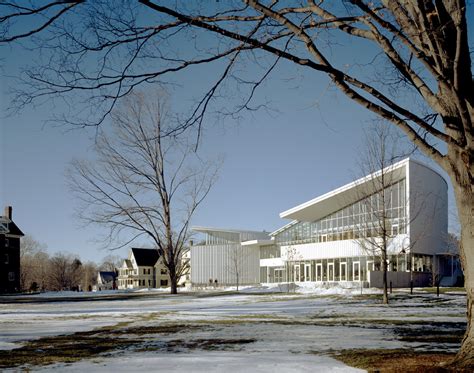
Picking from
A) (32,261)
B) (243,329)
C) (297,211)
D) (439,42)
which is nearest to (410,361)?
(439,42)

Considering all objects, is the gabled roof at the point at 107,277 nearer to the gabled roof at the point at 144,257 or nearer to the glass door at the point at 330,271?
the gabled roof at the point at 144,257

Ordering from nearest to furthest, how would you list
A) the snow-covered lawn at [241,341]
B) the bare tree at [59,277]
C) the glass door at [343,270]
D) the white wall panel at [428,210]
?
the snow-covered lawn at [241,341] < the white wall panel at [428,210] < the glass door at [343,270] < the bare tree at [59,277]

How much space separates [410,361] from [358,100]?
369 centimetres

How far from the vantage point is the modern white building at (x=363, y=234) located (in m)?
48.9

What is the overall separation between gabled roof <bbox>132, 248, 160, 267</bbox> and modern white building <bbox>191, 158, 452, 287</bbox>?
4010cm

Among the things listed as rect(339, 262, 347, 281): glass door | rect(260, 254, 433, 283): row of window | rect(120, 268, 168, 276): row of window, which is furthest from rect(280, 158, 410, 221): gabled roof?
rect(120, 268, 168, 276): row of window

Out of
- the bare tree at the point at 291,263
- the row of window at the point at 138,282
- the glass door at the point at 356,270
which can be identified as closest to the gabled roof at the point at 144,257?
the row of window at the point at 138,282

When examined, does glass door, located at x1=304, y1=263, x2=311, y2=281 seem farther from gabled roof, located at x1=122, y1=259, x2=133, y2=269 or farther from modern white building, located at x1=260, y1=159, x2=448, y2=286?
gabled roof, located at x1=122, y1=259, x2=133, y2=269

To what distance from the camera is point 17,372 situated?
7.50 metres

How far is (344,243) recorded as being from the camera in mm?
56812

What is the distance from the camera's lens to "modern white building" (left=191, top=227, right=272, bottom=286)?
7419 centimetres

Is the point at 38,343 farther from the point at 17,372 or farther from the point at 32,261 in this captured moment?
the point at 32,261

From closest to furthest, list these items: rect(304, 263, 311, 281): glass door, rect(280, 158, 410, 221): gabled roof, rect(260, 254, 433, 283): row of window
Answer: rect(280, 158, 410, 221): gabled roof
rect(260, 254, 433, 283): row of window
rect(304, 263, 311, 281): glass door

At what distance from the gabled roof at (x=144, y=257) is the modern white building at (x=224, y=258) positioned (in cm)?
3994
